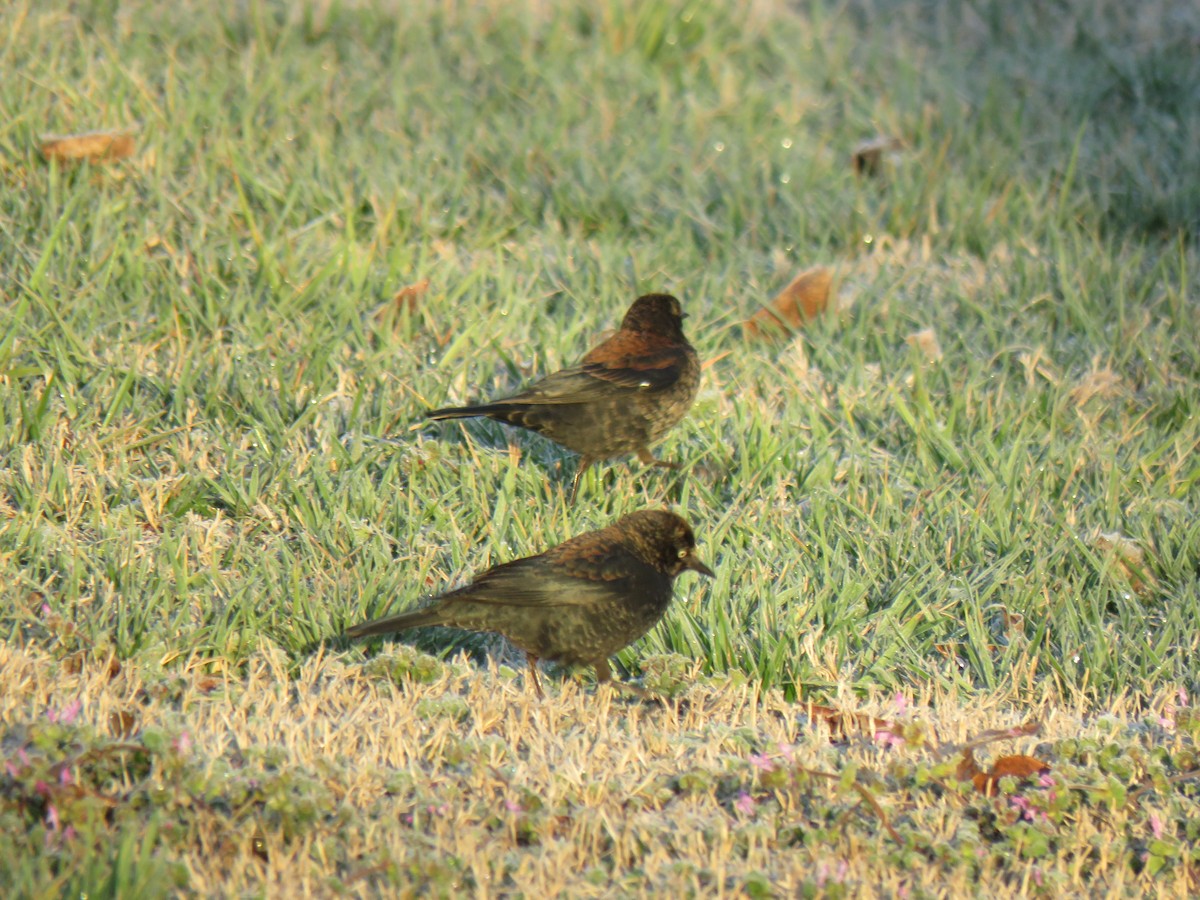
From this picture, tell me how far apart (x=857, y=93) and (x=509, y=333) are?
301cm

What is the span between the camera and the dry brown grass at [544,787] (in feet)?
10.3

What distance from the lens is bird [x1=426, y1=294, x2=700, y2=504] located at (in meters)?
4.69

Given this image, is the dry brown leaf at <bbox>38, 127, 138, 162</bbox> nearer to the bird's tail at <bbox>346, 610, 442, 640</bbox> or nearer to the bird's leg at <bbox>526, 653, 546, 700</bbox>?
the bird's tail at <bbox>346, 610, 442, 640</bbox>

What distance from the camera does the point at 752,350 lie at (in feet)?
19.0

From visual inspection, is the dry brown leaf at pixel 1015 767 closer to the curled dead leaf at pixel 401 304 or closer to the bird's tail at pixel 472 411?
the bird's tail at pixel 472 411

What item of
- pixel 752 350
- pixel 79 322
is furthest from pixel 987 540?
pixel 79 322

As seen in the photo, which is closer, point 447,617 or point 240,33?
point 447,617

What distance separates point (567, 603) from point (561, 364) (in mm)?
1724

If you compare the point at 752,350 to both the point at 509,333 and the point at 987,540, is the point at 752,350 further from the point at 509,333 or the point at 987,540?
the point at 987,540

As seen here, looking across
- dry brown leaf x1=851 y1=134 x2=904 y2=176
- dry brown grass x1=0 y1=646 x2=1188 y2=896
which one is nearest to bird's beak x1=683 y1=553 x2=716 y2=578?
dry brown grass x1=0 y1=646 x2=1188 y2=896

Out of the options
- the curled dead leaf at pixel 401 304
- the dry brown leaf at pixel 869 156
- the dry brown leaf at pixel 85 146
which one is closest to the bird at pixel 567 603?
the curled dead leaf at pixel 401 304

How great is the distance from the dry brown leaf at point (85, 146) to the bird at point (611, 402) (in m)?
2.29

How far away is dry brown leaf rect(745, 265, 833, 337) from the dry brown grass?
7.27ft

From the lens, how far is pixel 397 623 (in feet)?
12.6
